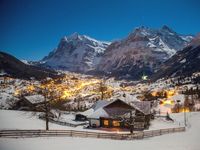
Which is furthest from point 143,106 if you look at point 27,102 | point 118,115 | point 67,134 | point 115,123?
point 27,102

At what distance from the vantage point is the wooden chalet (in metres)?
61.5

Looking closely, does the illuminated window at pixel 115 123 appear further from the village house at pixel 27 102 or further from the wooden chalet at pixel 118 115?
the village house at pixel 27 102

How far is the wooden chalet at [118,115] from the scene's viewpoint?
202ft

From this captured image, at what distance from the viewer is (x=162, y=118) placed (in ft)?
279

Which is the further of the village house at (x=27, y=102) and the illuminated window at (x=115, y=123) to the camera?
the village house at (x=27, y=102)

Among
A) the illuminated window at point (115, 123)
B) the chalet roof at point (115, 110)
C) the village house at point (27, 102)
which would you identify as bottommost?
the illuminated window at point (115, 123)

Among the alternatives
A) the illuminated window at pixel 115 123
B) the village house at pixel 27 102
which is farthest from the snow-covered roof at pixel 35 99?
the illuminated window at pixel 115 123

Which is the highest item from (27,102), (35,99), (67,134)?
(35,99)

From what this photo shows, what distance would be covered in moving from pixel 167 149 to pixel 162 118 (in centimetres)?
5090

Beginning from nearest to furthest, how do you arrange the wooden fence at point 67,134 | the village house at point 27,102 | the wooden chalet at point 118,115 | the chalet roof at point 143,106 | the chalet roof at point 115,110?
the wooden fence at point 67,134
the wooden chalet at point 118,115
the chalet roof at point 115,110
the chalet roof at point 143,106
the village house at point 27,102

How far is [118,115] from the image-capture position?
6234cm

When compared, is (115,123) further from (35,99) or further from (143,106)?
(35,99)

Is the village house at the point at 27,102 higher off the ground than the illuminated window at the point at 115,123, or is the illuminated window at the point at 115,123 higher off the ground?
the village house at the point at 27,102

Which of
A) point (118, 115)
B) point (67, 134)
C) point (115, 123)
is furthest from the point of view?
point (118, 115)
